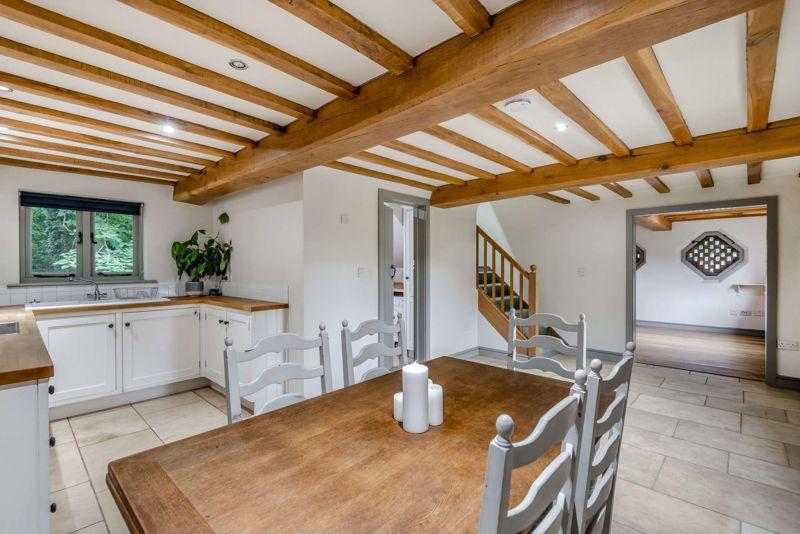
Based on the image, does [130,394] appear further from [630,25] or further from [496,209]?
[496,209]

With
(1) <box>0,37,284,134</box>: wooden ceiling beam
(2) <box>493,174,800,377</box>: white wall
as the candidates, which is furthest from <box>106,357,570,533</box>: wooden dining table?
(2) <box>493,174,800,377</box>: white wall

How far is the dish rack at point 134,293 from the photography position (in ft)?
13.0

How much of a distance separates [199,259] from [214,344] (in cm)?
111

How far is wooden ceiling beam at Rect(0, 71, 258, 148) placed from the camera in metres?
1.99

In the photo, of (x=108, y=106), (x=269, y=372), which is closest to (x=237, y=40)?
(x=108, y=106)

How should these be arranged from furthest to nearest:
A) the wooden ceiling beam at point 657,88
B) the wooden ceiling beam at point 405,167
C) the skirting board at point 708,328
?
the skirting board at point 708,328 < the wooden ceiling beam at point 405,167 < the wooden ceiling beam at point 657,88

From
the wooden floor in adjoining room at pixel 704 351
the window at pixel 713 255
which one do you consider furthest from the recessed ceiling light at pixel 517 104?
the window at pixel 713 255

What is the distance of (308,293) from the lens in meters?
3.38

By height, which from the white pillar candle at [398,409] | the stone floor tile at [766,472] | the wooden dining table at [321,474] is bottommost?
the stone floor tile at [766,472]

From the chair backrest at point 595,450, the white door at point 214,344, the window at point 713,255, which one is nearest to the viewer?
the chair backrest at point 595,450

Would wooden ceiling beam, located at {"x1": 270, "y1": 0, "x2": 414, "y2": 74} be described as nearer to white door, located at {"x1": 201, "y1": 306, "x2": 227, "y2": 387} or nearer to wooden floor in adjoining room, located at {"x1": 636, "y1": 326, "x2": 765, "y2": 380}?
white door, located at {"x1": 201, "y1": 306, "x2": 227, "y2": 387}

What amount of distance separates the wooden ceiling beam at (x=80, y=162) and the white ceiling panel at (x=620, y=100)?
3.82 m

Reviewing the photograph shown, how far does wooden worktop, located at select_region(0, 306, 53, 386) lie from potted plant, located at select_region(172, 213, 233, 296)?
1949mm

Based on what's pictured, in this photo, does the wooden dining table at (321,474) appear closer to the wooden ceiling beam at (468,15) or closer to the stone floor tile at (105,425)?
the wooden ceiling beam at (468,15)
